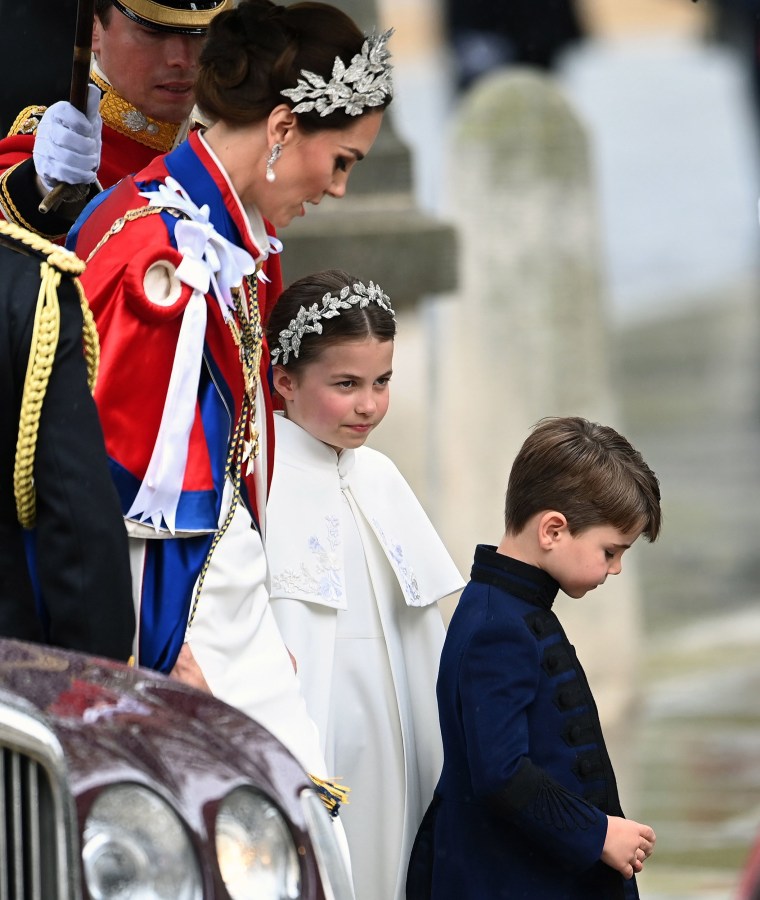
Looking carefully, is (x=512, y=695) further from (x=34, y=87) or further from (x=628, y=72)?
(x=628, y=72)

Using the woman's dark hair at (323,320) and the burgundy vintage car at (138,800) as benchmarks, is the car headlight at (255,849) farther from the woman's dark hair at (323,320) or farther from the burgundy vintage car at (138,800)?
the woman's dark hair at (323,320)

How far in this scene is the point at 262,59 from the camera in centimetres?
391

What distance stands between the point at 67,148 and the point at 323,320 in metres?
0.57

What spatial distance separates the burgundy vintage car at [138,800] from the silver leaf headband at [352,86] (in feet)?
3.76

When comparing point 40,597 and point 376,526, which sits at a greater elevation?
point 376,526

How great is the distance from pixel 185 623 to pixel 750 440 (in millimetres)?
10920

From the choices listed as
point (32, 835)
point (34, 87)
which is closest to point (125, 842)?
point (32, 835)

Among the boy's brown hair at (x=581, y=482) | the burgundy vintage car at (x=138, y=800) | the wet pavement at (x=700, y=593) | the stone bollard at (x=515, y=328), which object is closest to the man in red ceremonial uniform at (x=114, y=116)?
the boy's brown hair at (x=581, y=482)

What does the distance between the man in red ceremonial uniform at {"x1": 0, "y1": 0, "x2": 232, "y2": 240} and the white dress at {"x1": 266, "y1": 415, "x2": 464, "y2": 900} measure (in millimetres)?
630

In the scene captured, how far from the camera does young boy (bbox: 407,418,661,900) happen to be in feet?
12.4

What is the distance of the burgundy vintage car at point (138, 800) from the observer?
2891 mm

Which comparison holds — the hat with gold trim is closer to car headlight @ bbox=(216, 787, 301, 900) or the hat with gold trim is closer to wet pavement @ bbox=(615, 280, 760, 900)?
car headlight @ bbox=(216, 787, 301, 900)

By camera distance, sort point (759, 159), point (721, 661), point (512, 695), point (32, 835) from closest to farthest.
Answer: point (32, 835)
point (512, 695)
point (721, 661)
point (759, 159)

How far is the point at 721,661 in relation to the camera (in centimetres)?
1028
